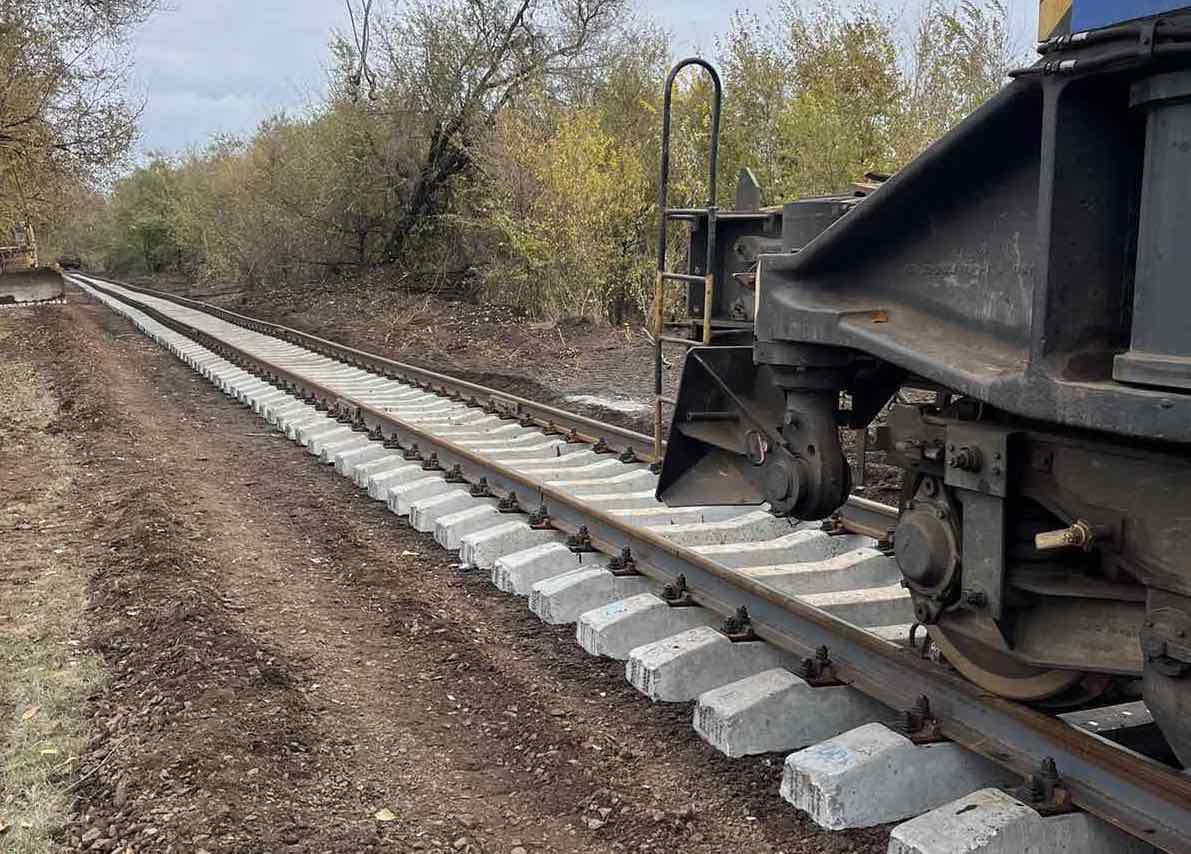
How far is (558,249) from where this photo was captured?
18.0 meters

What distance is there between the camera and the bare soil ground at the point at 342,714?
3242 millimetres

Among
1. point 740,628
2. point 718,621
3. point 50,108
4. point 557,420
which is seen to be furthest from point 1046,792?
point 50,108

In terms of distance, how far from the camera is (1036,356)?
2.50 m

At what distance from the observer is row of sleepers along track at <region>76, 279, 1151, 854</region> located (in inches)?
120

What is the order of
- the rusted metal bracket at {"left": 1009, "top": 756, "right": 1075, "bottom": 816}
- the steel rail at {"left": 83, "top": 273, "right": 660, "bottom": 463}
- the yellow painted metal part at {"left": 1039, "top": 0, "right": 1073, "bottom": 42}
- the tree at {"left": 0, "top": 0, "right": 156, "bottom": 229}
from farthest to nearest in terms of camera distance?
the tree at {"left": 0, "top": 0, "right": 156, "bottom": 229}
the steel rail at {"left": 83, "top": 273, "right": 660, "bottom": 463}
the rusted metal bracket at {"left": 1009, "top": 756, "right": 1075, "bottom": 816}
the yellow painted metal part at {"left": 1039, "top": 0, "right": 1073, "bottom": 42}

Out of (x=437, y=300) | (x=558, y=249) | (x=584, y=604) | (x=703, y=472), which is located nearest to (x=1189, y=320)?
(x=703, y=472)

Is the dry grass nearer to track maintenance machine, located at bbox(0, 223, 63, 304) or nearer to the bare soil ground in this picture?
the bare soil ground

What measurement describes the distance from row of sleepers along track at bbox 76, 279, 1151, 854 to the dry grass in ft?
6.41

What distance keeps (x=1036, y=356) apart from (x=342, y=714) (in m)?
2.88

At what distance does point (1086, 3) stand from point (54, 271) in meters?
30.6

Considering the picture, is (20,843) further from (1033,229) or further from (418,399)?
(418,399)

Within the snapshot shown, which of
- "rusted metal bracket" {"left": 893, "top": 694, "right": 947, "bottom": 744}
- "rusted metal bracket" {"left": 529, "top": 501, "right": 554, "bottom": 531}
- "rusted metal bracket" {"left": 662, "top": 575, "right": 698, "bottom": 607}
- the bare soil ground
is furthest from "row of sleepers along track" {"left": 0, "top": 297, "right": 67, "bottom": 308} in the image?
"rusted metal bracket" {"left": 893, "top": 694, "right": 947, "bottom": 744}

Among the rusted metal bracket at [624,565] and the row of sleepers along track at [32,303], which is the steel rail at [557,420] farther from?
the row of sleepers along track at [32,303]

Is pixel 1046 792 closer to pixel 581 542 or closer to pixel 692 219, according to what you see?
pixel 581 542
